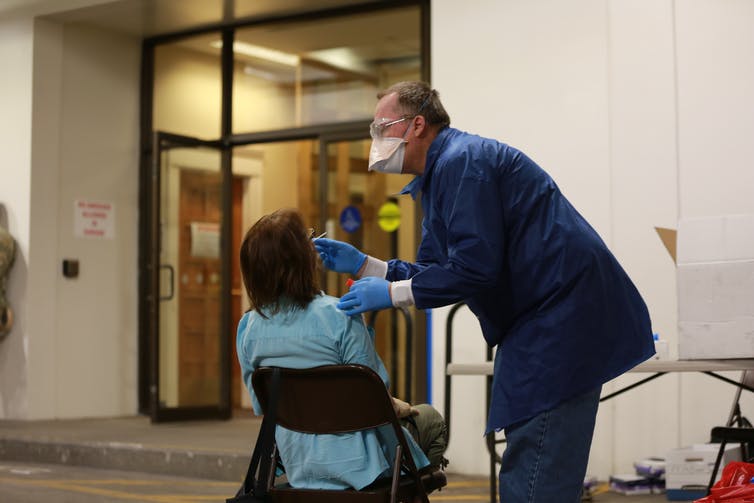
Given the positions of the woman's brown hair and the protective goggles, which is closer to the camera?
the protective goggles

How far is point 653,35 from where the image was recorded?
5.00 m

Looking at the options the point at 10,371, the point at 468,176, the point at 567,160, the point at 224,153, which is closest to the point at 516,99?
the point at 567,160

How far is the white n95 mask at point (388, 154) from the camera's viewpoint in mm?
2391

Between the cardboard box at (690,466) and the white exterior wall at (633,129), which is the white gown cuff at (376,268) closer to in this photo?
the cardboard box at (690,466)

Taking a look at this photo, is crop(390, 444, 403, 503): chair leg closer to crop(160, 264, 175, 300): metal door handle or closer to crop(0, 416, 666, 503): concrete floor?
crop(0, 416, 666, 503): concrete floor

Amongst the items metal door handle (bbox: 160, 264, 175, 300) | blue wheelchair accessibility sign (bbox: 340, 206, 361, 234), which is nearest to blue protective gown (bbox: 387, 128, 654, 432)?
blue wheelchair accessibility sign (bbox: 340, 206, 361, 234)

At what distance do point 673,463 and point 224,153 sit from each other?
4.30 metres

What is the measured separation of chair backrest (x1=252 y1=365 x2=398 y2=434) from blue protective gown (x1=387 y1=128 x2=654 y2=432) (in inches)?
15.2

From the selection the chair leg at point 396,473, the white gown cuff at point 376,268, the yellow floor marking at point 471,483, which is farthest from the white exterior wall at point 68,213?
the chair leg at point 396,473

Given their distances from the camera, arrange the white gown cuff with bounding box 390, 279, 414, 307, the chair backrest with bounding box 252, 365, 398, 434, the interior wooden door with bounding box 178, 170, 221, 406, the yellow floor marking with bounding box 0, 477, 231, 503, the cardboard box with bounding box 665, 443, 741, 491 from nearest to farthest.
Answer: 1. the white gown cuff with bounding box 390, 279, 414, 307
2. the chair backrest with bounding box 252, 365, 398, 434
3. the cardboard box with bounding box 665, 443, 741, 491
4. the yellow floor marking with bounding box 0, 477, 231, 503
5. the interior wooden door with bounding box 178, 170, 221, 406

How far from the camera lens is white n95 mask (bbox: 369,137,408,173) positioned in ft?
7.84

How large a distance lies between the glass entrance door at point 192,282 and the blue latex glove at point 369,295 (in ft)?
16.6

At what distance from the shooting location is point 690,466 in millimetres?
4422

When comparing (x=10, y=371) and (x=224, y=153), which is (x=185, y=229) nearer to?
(x=224, y=153)
